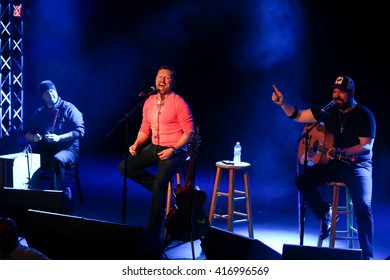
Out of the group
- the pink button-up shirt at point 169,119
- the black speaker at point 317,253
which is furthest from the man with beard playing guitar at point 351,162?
the black speaker at point 317,253

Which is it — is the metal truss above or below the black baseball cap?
above

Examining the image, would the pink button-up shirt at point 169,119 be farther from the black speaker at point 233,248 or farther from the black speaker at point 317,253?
the black speaker at point 317,253

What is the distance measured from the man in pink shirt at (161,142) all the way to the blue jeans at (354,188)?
1.15m

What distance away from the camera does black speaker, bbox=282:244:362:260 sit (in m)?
3.19

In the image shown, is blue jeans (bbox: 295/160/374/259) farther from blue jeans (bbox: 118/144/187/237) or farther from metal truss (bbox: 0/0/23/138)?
metal truss (bbox: 0/0/23/138)

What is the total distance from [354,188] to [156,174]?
1.73 metres

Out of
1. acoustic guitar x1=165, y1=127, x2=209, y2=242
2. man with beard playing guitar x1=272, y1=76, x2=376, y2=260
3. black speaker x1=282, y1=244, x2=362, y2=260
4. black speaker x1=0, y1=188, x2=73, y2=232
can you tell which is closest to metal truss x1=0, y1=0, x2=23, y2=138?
black speaker x1=0, y1=188, x2=73, y2=232

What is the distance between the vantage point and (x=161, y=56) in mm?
8531

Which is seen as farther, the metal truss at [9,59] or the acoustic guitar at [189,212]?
the metal truss at [9,59]

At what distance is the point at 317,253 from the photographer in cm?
320

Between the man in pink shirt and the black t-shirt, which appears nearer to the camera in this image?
the black t-shirt

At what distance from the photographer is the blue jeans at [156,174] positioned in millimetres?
4562

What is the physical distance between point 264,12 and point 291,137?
181 centimetres

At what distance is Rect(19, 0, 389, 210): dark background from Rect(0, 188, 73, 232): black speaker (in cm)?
252
